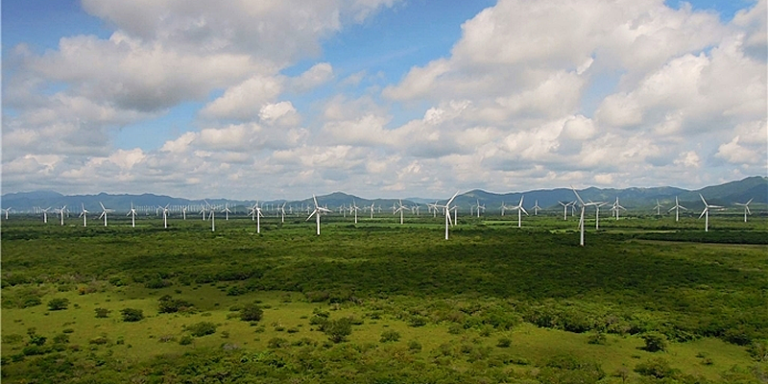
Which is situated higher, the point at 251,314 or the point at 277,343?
the point at 251,314

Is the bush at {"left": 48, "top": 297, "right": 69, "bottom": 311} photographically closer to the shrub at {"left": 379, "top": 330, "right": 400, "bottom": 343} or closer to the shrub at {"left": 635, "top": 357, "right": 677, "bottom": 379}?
the shrub at {"left": 379, "top": 330, "right": 400, "bottom": 343}

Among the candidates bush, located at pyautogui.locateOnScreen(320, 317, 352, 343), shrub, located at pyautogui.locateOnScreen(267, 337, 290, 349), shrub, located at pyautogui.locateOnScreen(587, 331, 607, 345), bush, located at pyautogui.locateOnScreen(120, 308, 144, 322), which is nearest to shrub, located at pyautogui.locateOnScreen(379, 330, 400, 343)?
bush, located at pyautogui.locateOnScreen(320, 317, 352, 343)

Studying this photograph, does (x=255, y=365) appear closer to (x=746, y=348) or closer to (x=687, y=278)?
(x=746, y=348)

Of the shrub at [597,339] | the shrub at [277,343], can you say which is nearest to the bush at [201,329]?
the shrub at [277,343]

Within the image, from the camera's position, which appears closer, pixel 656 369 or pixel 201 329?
pixel 656 369

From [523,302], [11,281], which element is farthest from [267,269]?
[523,302]

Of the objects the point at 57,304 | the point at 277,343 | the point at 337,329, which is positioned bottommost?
the point at 277,343

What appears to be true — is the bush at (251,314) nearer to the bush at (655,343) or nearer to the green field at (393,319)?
the green field at (393,319)

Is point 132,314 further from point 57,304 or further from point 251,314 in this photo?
point 251,314

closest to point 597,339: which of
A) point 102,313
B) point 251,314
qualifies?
point 251,314
